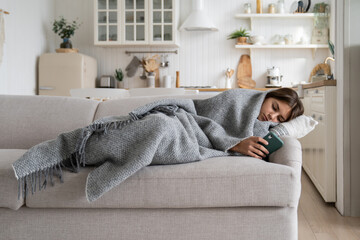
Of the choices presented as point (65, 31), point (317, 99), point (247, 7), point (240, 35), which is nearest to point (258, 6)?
point (247, 7)

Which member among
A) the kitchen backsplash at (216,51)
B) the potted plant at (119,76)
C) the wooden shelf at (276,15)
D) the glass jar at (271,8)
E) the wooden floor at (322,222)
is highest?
the glass jar at (271,8)

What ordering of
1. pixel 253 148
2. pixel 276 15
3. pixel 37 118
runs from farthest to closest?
pixel 276 15
pixel 37 118
pixel 253 148

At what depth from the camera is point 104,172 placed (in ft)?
5.26

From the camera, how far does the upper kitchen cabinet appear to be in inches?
202

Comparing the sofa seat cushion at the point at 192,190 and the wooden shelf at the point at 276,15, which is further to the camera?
the wooden shelf at the point at 276,15

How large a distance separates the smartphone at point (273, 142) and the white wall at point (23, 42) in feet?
10.5

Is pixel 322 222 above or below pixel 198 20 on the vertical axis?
below

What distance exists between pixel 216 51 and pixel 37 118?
3.35m

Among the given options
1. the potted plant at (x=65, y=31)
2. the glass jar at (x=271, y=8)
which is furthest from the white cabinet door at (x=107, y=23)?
the glass jar at (x=271, y=8)

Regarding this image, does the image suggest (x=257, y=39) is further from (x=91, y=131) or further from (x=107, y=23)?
(x=91, y=131)

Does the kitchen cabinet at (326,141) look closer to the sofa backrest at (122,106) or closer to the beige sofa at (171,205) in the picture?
the sofa backrest at (122,106)

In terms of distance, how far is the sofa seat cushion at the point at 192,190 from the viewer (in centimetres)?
161

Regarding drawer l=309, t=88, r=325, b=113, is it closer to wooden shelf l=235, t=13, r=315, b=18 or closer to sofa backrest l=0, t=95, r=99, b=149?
sofa backrest l=0, t=95, r=99, b=149

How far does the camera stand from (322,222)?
255 cm
